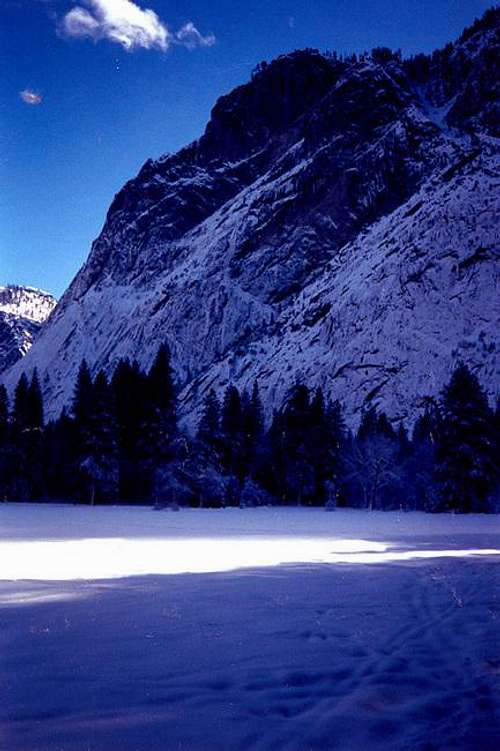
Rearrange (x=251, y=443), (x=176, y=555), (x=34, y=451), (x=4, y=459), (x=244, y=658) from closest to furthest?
1. (x=244, y=658)
2. (x=176, y=555)
3. (x=4, y=459)
4. (x=34, y=451)
5. (x=251, y=443)

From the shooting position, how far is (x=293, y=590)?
29.3 feet

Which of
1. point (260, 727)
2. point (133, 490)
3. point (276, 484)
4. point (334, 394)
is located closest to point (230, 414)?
point (276, 484)

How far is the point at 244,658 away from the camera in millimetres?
5230

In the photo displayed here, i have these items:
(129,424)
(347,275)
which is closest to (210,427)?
(129,424)

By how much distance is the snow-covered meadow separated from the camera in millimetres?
3678

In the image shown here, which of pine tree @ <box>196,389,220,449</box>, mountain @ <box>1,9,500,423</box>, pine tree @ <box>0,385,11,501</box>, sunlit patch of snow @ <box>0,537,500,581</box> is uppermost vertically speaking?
mountain @ <box>1,9,500,423</box>

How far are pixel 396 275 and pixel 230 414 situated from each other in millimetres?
70962

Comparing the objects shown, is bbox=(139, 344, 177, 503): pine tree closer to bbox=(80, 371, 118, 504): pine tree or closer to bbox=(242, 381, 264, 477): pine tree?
bbox=(80, 371, 118, 504): pine tree

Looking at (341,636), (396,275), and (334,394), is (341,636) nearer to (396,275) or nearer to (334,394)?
(334,394)

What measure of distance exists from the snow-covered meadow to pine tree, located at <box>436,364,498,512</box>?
118 ft

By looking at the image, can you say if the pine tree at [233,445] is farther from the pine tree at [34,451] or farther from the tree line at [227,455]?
the pine tree at [34,451]

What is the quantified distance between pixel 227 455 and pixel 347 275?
9005 centimetres

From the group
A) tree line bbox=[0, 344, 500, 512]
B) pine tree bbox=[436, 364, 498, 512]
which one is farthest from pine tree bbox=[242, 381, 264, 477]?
pine tree bbox=[436, 364, 498, 512]

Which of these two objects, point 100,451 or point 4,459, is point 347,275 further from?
point 100,451
